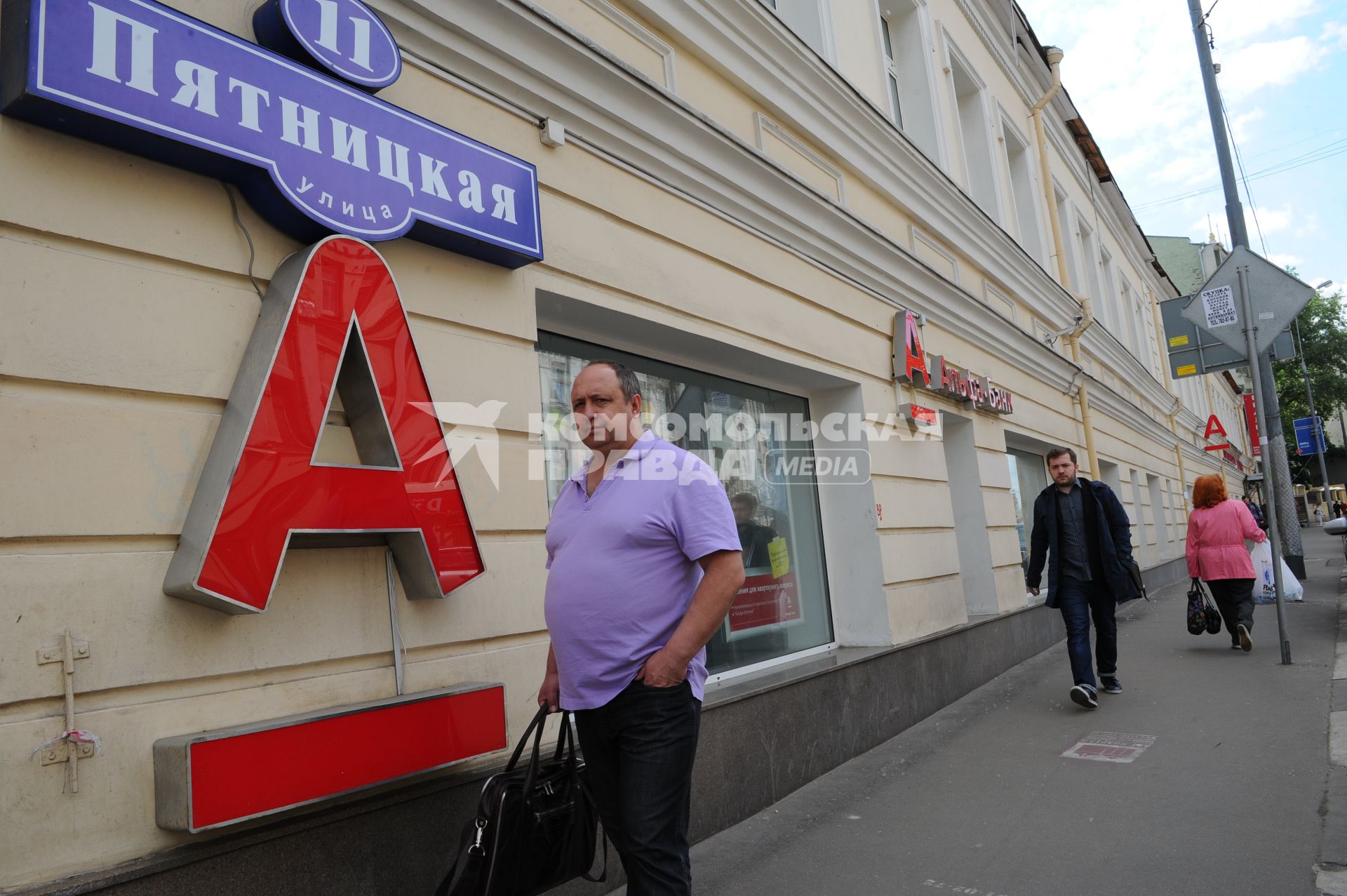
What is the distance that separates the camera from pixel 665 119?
15.4 ft

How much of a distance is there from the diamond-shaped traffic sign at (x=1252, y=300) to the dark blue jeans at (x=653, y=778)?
6.37 metres

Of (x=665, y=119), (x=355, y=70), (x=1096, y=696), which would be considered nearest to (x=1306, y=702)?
(x=1096, y=696)

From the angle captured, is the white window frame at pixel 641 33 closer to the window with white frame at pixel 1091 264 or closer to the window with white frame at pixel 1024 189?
the window with white frame at pixel 1024 189


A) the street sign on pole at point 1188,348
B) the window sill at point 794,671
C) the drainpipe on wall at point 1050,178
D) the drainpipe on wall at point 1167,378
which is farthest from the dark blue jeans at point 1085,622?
the drainpipe on wall at point 1167,378

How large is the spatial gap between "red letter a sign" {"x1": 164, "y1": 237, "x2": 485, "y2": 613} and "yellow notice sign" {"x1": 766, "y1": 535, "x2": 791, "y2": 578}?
3.11 meters

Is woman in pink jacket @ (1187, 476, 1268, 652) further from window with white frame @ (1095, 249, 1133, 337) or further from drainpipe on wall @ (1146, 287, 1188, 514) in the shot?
drainpipe on wall @ (1146, 287, 1188, 514)

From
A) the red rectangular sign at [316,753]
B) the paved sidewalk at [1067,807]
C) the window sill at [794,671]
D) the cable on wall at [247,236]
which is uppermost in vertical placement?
the cable on wall at [247,236]

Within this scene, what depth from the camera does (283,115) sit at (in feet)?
9.08

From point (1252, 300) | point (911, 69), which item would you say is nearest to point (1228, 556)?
point (1252, 300)

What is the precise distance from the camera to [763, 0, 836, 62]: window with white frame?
22.3 ft

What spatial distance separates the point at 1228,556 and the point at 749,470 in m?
4.96

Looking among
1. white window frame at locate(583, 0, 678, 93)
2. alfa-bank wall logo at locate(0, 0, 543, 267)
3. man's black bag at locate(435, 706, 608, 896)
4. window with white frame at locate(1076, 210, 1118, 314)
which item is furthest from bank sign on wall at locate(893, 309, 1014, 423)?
window with white frame at locate(1076, 210, 1118, 314)

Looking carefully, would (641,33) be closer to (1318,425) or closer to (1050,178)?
(1050,178)

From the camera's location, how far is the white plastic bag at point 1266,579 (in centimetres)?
849
